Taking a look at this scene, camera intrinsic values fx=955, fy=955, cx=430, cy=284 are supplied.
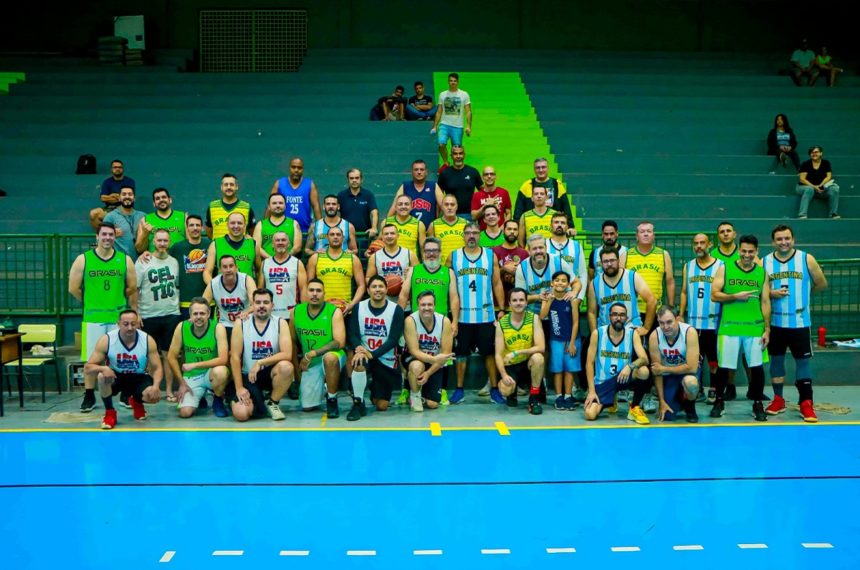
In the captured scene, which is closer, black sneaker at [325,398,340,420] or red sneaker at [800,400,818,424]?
red sneaker at [800,400,818,424]

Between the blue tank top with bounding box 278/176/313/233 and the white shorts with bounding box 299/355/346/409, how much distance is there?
247 cm

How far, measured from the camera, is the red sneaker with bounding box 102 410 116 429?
32.7 ft

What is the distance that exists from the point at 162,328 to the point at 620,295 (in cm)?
527

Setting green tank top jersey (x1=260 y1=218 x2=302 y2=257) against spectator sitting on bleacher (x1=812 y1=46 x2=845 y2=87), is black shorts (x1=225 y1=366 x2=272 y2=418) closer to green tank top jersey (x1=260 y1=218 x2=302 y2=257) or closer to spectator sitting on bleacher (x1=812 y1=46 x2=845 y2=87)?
green tank top jersey (x1=260 y1=218 x2=302 y2=257)

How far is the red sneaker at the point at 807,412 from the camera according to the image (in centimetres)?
1025

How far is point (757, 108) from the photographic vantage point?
19.0 meters

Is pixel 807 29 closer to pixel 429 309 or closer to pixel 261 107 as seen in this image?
pixel 261 107

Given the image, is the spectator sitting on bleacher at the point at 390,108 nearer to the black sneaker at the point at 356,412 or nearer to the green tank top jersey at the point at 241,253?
the green tank top jersey at the point at 241,253

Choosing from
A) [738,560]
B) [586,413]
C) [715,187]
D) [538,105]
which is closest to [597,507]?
[738,560]

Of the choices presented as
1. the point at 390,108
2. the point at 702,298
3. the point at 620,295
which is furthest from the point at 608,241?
the point at 390,108

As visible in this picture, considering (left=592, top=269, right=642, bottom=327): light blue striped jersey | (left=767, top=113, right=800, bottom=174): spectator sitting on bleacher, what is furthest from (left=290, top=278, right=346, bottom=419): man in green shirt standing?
(left=767, top=113, right=800, bottom=174): spectator sitting on bleacher

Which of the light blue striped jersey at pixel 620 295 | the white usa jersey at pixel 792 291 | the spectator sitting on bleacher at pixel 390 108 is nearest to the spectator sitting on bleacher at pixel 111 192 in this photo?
the spectator sitting on bleacher at pixel 390 108

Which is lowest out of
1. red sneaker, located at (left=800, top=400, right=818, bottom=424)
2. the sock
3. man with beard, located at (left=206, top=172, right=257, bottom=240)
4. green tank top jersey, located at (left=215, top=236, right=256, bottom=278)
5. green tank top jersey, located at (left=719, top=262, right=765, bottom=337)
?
red sneaker, located at (left=800, top=400, right=818, bottom=424)

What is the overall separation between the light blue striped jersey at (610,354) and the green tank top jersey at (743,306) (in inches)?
47.3
